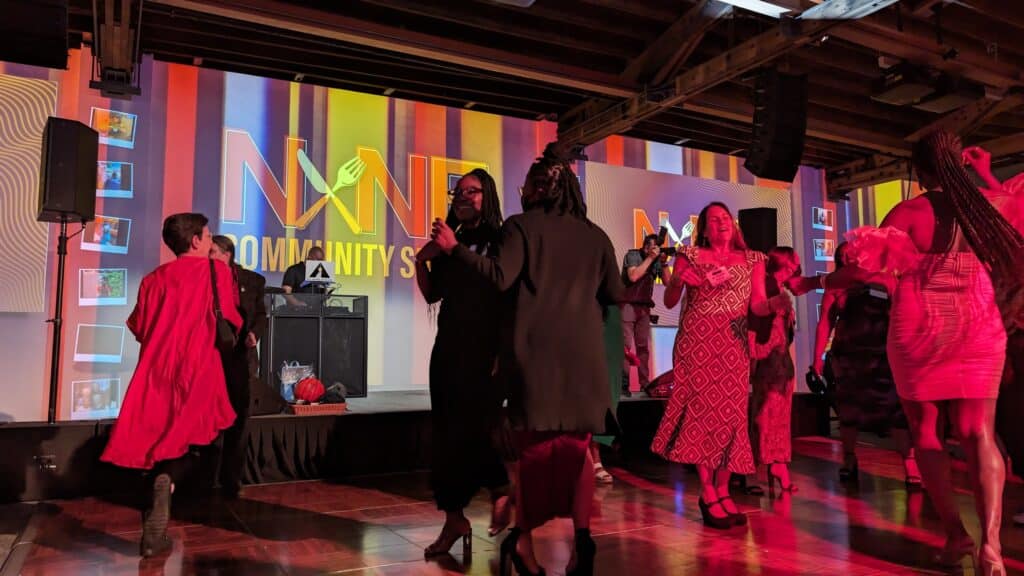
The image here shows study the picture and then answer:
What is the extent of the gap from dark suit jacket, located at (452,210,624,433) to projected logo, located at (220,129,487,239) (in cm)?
505

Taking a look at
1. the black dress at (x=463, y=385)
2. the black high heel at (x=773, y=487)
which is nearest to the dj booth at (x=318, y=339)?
the black high heel at (x=773, y=487)

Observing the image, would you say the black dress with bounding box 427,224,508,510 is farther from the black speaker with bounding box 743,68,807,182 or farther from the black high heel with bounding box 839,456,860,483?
the black speaker with bounding box 743,68,807,182

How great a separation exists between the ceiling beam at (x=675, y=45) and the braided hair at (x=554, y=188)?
4084 mm

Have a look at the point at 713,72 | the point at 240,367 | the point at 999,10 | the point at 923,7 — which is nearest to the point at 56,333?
the point at 240,367

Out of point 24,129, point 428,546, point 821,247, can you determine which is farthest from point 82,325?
point 821,247

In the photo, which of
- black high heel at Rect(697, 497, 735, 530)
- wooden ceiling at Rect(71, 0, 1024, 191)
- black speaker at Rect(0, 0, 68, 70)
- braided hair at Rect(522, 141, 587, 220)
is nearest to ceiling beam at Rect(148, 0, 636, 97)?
wooden ceiling at Rect(71, 0, 1024, 191)

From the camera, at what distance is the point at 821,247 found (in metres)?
9.60

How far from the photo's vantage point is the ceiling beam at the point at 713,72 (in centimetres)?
505

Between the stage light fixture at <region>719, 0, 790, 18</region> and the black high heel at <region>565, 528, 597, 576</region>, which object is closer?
the black high heel at <region>565, 528, 597, 576</region>

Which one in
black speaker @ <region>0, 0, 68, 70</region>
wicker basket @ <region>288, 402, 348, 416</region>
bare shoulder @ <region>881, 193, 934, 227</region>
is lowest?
wicker basket @ <region>288, 402, 348, 416</region>

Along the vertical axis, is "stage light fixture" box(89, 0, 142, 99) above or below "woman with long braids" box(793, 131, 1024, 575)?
above

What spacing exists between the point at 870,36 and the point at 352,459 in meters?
5.11

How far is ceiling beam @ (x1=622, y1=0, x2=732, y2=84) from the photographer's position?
221 inches

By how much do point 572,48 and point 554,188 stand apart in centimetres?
474
